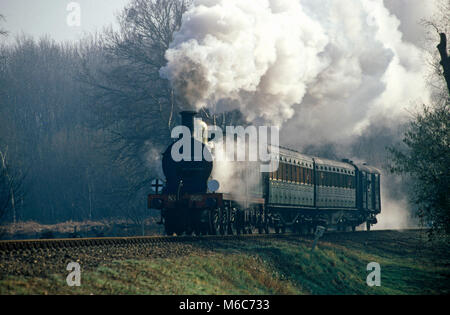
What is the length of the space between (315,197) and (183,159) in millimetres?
9315

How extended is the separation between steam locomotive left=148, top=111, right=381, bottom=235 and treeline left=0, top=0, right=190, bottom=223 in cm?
719

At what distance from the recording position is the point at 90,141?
47.4 m

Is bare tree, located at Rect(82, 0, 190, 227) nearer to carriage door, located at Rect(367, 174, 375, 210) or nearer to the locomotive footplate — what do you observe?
carriage door, located at Rect(367, 174, 375, 210)

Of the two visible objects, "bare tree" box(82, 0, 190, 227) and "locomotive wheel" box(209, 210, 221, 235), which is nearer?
"locomotive wheel" box(209, 210, 221, 235)

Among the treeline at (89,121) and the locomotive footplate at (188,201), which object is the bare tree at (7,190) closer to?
the treeline at (89,121)

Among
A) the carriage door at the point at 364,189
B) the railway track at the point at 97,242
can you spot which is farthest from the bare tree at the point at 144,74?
the railway track at the point at 97,242

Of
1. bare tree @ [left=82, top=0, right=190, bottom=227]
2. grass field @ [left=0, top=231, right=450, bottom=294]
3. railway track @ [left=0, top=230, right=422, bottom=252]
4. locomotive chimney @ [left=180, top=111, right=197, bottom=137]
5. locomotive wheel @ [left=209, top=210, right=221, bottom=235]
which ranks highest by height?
bare tree @ [left=82, top=0, right=190, bottom=227]

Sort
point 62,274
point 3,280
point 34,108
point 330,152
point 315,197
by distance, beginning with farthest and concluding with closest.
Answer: point 34,108 < point 330,152 < point 315,197 < point 62,274 < point 3,280

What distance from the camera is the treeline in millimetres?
31391

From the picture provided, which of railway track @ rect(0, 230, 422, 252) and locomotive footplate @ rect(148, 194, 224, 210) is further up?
locomotive footplate @ rect(148, 194, 224, 210)

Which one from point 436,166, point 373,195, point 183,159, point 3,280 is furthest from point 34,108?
point 3,280

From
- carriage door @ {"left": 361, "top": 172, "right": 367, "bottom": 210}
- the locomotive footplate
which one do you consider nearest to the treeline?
the locomotive footplate

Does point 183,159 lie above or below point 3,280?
above
